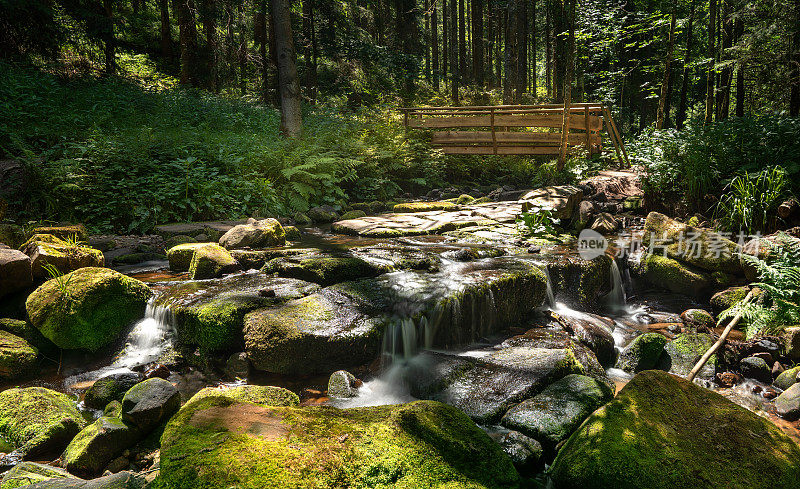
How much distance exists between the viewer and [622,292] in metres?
7.48

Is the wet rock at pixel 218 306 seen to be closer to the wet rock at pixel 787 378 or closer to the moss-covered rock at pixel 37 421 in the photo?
the moss-covered rock at pixel 37 421

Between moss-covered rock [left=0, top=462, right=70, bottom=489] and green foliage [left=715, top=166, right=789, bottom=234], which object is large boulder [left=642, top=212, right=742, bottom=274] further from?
moss-covered rock [left=0, top=462, right=70, bottom=489]

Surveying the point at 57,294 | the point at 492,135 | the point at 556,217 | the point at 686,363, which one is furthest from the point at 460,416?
the point at 492,135

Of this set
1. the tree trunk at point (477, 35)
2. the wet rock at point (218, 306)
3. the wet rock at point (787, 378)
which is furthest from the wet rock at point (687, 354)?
the tree trunk at point (477, 35)

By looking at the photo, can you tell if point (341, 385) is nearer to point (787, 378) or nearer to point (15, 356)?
point (15, 356)

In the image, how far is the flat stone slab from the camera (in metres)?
9.21

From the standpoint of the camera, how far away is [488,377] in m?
4.43

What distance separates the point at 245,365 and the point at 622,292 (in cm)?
623

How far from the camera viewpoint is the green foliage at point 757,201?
22.5ft

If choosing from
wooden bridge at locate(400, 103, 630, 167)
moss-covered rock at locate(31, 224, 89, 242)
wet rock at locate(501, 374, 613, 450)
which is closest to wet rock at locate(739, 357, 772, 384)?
wet rock at locate(501, 374, 613, 450)

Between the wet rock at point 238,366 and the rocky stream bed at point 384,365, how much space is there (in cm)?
1

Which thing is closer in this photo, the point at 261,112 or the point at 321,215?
the point at 321,215

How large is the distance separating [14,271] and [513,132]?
1528 centimetres

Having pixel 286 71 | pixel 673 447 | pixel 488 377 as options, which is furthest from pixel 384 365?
pixel 286 71
